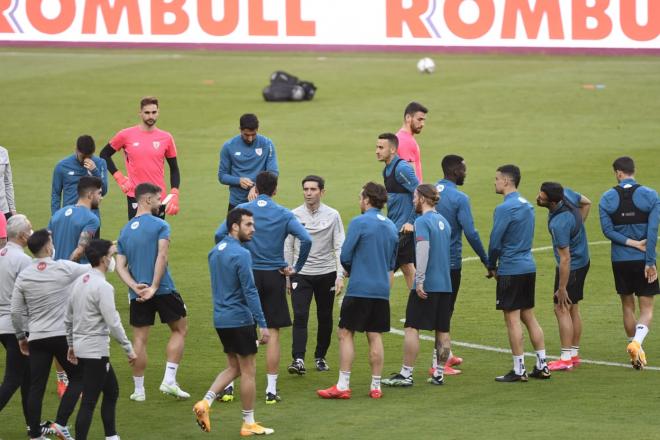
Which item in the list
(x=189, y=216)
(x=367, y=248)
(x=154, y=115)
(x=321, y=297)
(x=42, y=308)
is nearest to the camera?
(x=42, y=308)

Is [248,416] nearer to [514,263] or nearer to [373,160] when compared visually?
[514,263]

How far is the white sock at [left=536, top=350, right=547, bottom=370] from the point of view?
13.5 m

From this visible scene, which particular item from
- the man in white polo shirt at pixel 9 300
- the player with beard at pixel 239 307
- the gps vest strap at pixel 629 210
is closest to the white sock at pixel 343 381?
the player with beard at pixel 239 307

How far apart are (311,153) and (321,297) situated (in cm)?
1771

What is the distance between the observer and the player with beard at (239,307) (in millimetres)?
11492

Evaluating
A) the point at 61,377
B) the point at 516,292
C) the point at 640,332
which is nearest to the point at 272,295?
the point at 61,377

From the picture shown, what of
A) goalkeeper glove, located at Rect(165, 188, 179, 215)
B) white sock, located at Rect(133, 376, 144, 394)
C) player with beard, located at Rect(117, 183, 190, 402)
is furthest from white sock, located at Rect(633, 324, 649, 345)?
goalkeeper glove, located at Rect(165, 188, 179, 215)

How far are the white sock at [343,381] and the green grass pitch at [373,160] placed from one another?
0.61ft

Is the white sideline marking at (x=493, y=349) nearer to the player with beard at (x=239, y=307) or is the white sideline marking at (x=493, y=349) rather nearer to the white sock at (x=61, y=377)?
the player with beard at (x=239, y=307)

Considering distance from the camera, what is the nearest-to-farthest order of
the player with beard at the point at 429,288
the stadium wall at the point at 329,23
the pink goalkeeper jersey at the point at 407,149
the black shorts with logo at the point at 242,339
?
the black shorts with logo at the point at 242,339 → the player with beard at the point at 429,288 → the pink goalkeeper jersey at the point at 407,149 → the stadium wall at the point at 329,23

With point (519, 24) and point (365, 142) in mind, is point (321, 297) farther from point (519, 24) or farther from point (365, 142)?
point (365, 142)

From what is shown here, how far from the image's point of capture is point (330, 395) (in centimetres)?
A: 1284

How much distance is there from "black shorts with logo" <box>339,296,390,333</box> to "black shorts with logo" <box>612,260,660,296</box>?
327 cm

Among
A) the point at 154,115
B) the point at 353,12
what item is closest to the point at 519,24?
the point at 353,12
